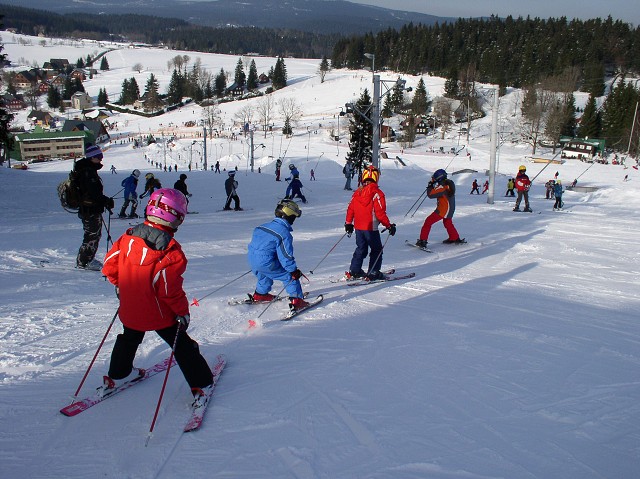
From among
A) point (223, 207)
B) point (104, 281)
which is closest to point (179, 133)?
point (223, 207)

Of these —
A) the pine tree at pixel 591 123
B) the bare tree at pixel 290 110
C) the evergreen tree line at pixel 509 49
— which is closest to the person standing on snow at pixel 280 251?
the pine tree at pixel 591 123

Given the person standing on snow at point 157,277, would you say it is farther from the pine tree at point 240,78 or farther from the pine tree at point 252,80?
the pine tree at point 240,78

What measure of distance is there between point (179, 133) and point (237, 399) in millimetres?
74100

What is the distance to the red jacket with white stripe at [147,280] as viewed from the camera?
2832mm

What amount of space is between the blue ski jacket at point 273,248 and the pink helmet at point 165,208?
5.89ft

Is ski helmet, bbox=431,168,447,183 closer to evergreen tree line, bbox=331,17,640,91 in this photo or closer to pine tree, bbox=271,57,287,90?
evergreen tree line, bbox=331,17,640,91

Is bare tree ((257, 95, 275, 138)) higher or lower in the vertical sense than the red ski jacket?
higher

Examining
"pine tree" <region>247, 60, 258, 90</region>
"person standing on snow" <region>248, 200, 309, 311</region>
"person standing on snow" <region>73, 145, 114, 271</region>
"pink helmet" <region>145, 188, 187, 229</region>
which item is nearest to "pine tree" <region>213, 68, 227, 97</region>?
"pine tree" <region>247, 60, 258, 90</region>

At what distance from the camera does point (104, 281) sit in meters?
5.91

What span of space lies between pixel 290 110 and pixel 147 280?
264 ft

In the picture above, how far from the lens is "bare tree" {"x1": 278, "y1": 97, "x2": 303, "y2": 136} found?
74887 millimetres

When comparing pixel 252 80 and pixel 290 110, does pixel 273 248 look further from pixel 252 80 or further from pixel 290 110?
pixel 252 80

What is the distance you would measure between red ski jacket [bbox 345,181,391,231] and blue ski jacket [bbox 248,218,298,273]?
1.52 meters

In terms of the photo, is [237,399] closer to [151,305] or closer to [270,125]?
[151,305]
